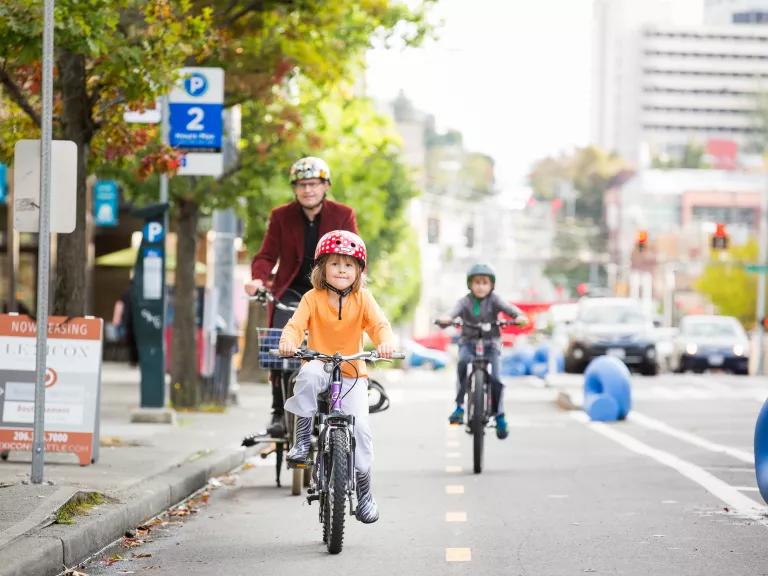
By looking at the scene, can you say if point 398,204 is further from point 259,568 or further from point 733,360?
point 259,568

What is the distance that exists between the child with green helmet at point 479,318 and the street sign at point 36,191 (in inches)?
181

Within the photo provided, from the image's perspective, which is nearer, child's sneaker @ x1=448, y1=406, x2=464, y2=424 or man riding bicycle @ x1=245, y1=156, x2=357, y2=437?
man riding bicycle @ x1=245, y1=156, x2=357, y2=437

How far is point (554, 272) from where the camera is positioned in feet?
445

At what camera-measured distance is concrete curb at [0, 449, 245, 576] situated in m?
8.58

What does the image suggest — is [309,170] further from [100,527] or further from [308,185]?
[100,527]

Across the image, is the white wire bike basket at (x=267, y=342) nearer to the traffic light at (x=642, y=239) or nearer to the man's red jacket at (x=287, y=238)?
the man's red jacket at (x=287, y=238)

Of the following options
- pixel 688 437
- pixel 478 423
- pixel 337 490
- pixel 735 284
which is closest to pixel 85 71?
pixel 478 423

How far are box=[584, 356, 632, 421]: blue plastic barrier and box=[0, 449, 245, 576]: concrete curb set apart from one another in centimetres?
942

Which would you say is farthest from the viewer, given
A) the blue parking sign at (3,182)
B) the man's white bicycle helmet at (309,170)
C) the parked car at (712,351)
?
the parked car at (712,351)

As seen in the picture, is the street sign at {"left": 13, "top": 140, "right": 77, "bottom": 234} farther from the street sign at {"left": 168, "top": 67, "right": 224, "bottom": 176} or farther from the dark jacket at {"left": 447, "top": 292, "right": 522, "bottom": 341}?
the street sign at {"left": 168, "top": 67, "right": 224, "bottom": 176}

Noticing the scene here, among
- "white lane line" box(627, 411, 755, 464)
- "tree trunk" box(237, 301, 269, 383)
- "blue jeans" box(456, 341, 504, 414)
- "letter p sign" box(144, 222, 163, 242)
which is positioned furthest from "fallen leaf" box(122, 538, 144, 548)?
"tree trunk" box(237, 301, 269, 383)

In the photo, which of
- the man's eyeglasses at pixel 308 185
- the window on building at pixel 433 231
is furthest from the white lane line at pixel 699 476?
the window on building at pixel 433 231

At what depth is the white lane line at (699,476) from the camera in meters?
11.9

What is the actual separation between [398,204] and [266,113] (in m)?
25.0
